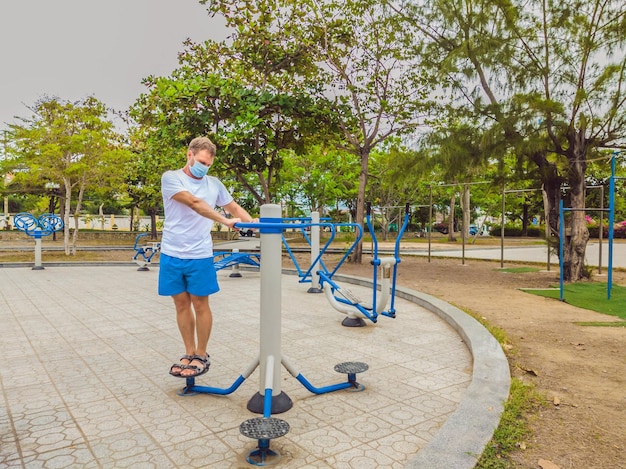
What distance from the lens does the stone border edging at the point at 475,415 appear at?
2.00 m

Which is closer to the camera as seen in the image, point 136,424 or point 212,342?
A: point 136,424

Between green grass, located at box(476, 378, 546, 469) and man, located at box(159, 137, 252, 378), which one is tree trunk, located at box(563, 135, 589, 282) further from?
man, located at box(159, 137, 252, 378)

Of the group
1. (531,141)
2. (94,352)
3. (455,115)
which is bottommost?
(94,352)

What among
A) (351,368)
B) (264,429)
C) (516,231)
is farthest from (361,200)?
(516,231)

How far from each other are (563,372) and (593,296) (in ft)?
13.9

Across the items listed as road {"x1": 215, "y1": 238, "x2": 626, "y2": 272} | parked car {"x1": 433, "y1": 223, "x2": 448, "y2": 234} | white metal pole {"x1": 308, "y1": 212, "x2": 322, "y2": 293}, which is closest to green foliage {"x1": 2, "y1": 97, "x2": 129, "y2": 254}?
road {"x1": 215, "y1": 238, "x2": 626, "y2": 272}

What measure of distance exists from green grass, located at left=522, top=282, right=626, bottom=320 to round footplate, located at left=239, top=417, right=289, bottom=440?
4876mm

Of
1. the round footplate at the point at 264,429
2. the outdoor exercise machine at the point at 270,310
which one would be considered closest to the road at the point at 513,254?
the outdoor exercise machine at the point at 270,310

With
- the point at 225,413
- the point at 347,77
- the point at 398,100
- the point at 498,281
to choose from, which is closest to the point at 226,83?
the point at 347,77

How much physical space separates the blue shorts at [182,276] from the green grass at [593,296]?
16.0ft

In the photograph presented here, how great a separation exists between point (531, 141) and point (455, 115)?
1627mm

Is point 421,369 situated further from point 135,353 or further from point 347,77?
point 347,77

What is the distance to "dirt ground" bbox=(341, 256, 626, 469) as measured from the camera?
2166 mm

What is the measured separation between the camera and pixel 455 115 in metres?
9.24
